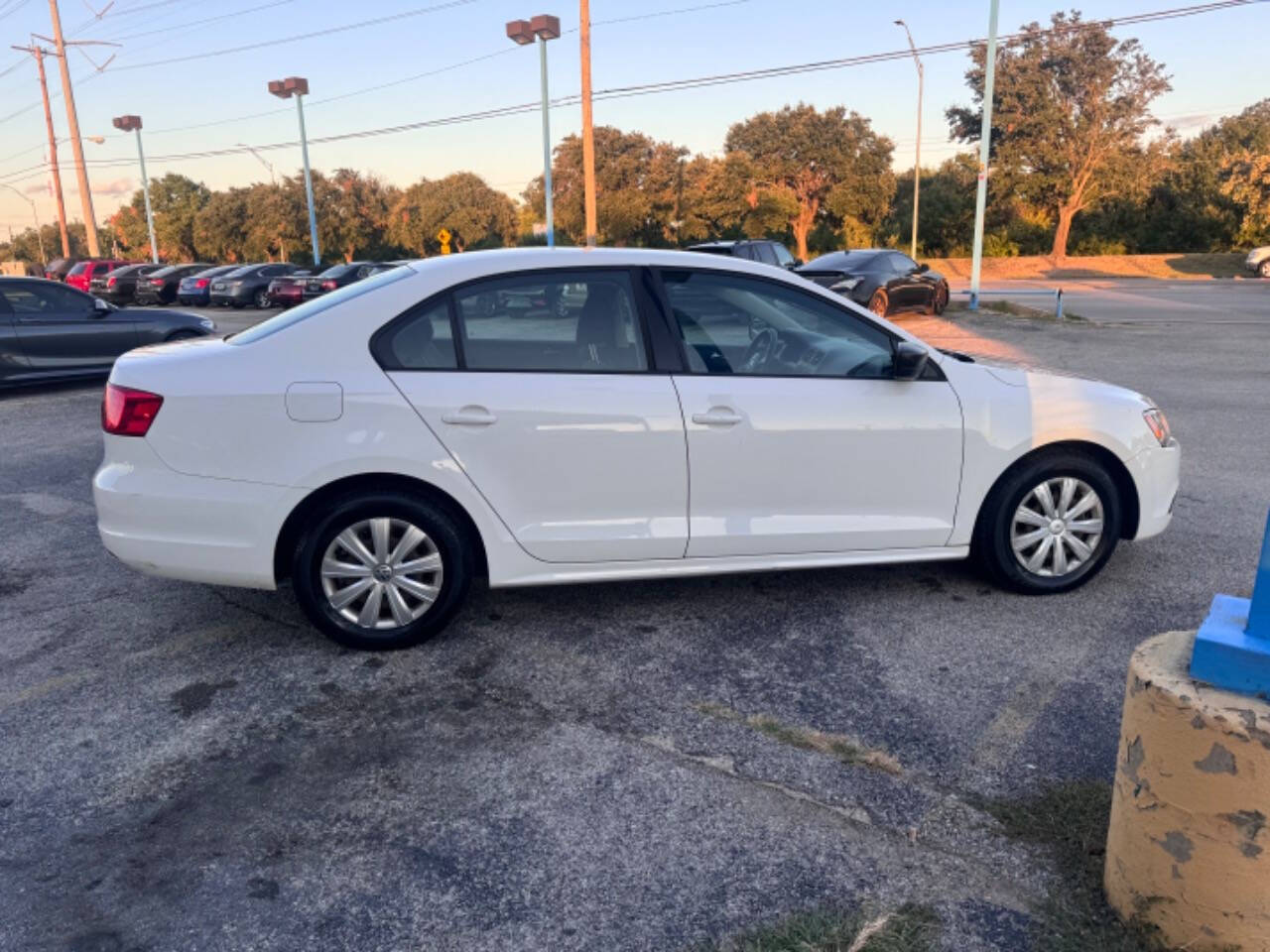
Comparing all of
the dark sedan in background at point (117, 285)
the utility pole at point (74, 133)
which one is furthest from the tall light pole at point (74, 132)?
the dark sedan in background at point (117, 285)

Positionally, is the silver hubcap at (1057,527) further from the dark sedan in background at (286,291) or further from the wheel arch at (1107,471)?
the dark sedan in background at (286,291)

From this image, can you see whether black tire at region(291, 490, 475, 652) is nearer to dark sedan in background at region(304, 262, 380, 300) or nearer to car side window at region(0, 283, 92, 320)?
car side window at region(0, 283, 92, 320)

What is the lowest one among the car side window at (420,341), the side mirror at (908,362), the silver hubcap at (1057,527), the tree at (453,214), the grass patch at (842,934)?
the grass patch at (842,934)

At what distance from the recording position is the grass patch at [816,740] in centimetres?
326

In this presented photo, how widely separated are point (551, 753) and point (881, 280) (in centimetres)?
1741

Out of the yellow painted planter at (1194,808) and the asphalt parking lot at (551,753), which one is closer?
the yellow painted planter at (1194,808)

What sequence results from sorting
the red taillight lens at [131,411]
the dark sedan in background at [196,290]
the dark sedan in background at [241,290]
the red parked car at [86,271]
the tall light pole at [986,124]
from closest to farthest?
the red taillight lens at [131,411] → the tall light pole at [986,124] → the dark sedan in background at [241,290] → the dark sedan in background at [196,290] → the red parked car at [86,271]

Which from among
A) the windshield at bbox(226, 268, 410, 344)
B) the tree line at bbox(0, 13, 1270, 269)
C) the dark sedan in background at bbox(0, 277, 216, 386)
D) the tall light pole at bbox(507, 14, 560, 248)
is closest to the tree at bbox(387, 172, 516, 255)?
the tree line at bbox(0, 13, 1270, 269)

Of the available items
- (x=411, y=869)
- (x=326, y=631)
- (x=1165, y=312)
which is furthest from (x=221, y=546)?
(x=1165, y=312)

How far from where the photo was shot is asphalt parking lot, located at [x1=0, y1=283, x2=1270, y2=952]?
260 centimetres

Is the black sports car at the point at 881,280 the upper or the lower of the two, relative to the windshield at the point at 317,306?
lower

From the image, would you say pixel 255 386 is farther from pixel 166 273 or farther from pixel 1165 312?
pixel 166 273

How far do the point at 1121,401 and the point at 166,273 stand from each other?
107ft

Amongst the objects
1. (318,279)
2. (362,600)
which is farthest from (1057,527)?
(318,279)
